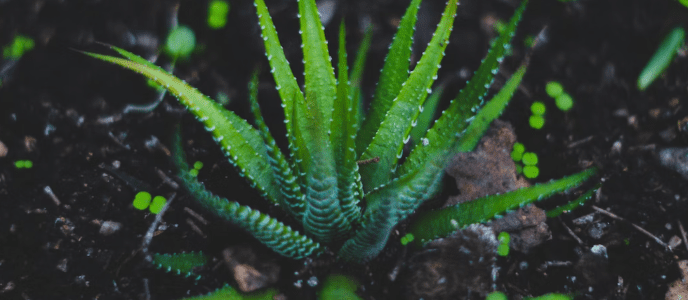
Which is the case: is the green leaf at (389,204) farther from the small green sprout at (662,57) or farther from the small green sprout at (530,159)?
the small green sprout at (662,57)

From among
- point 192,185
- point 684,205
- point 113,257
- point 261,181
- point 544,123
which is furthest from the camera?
point 544,123

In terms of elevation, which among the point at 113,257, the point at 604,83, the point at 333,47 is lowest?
the point at 113,257

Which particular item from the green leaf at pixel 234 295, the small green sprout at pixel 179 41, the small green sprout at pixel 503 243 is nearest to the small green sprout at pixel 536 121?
the small green sprout at pixel 503 243

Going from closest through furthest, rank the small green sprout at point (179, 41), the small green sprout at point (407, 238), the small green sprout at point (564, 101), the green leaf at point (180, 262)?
1. the green leaf at point (180, 262)
2. the small green sprout at point (407, 238)
3. the small green sprout at point (179, 41)
4. the small green sprout at point (564, 101)

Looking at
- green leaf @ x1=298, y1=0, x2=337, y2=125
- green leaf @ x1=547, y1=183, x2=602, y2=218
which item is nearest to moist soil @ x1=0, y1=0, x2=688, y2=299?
green leaf @ x1=547, y1=183, x2=602, y2=218

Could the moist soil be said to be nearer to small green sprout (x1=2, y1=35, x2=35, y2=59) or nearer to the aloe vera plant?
small green sprout (x1=2, y1=35, x2=35, y2=59)

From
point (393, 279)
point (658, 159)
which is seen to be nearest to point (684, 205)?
point (658, 159)

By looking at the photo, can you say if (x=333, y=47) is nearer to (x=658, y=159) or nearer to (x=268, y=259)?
(x=268, y=259)
